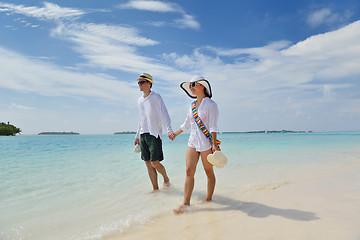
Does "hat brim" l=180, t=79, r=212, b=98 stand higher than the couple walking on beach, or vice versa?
"hat brim" l=180, t=79, r=212, b=98

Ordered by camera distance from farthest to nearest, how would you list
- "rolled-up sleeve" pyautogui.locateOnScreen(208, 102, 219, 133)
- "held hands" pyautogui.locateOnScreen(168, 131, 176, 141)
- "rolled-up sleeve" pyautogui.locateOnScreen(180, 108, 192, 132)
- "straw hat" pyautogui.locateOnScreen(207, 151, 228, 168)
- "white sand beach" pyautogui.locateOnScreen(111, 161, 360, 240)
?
"held hands" pyautogui.locateOnScreen(168, 131, 176, 141) → "rolled-up sleeve" pyautogui.locateOnScreen(180, 108, 192, 132) → "rolled-up sleeve" pyautogui.locateOnScreen(208, 102, 219, 133) → "straw hat" pyautogui.locateOnScreen(207, 151, 228, 168) → "white sand beach" pyautogui.locateOnScreen(111, 161, 360, 240)

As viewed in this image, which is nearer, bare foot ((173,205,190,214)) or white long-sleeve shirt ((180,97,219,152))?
bare foot ((173,205,190,214))

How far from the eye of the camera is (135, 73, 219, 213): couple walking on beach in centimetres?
354

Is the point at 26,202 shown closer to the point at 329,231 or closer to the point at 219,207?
the point at 219,207

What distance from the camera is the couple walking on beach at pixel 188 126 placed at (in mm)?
3537

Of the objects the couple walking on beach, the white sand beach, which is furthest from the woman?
the white sand beach

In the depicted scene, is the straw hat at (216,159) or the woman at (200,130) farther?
the woman at (200,130)

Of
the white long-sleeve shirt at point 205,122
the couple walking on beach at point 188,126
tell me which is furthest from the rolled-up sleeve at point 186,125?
the white long-sleeve shirt at point 205,122

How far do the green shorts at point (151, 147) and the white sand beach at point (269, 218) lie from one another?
4.37 feet

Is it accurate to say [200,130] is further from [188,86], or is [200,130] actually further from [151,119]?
[151,119]

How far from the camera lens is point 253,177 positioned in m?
6.02

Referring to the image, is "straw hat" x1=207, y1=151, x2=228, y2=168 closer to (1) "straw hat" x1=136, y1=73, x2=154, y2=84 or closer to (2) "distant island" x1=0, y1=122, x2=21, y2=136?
(1) "straw hat" x1=136, y1=73, x2=154, y2=84

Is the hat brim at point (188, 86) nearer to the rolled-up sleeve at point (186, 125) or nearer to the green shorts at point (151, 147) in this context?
the rolled-up sleeve at point (186, 125)

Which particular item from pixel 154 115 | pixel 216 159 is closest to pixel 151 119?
pixel 154 115
